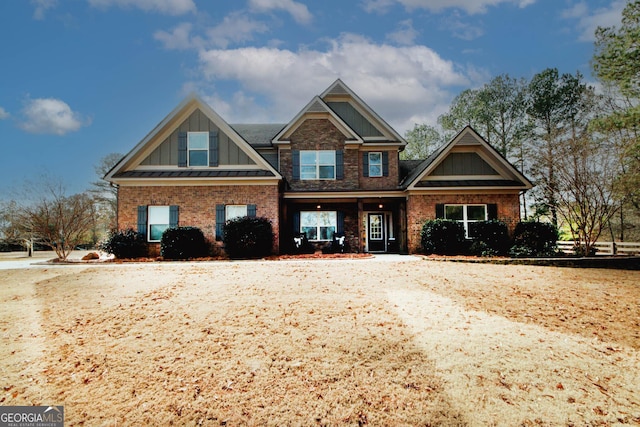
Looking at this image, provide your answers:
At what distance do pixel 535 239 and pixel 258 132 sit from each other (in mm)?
15403

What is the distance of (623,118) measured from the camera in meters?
14.1

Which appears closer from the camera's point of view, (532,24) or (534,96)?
(532,24)

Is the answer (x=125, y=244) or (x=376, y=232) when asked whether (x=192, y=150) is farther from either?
(x=376, y=232)

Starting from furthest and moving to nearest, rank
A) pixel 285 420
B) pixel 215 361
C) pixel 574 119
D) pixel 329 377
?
1. pixel 574 119
2. pixel 215 361
3. pixel 329 377
4. pixel 285 420

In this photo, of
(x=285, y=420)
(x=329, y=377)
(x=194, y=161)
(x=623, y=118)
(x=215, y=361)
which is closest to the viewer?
(x=285, y=420)

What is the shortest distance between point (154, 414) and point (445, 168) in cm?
1590

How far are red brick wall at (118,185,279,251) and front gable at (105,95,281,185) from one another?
2.39ft

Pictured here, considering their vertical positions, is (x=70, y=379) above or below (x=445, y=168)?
below

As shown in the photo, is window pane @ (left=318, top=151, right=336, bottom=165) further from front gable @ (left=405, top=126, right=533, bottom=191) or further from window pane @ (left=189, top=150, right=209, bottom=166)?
window pane @ (left=189, top=150, right=209, bottom=166)

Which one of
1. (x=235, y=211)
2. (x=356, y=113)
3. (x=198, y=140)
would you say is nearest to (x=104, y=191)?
(x=198, y=140)

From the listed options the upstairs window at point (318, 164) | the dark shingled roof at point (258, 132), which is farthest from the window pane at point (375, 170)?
the dark shingled roof at point (258, 132)

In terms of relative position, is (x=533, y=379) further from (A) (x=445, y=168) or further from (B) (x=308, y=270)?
(A) (x=445, y=168)

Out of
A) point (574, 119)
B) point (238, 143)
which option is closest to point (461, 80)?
point (574, 119)

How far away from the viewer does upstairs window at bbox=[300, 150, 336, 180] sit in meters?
17.8
